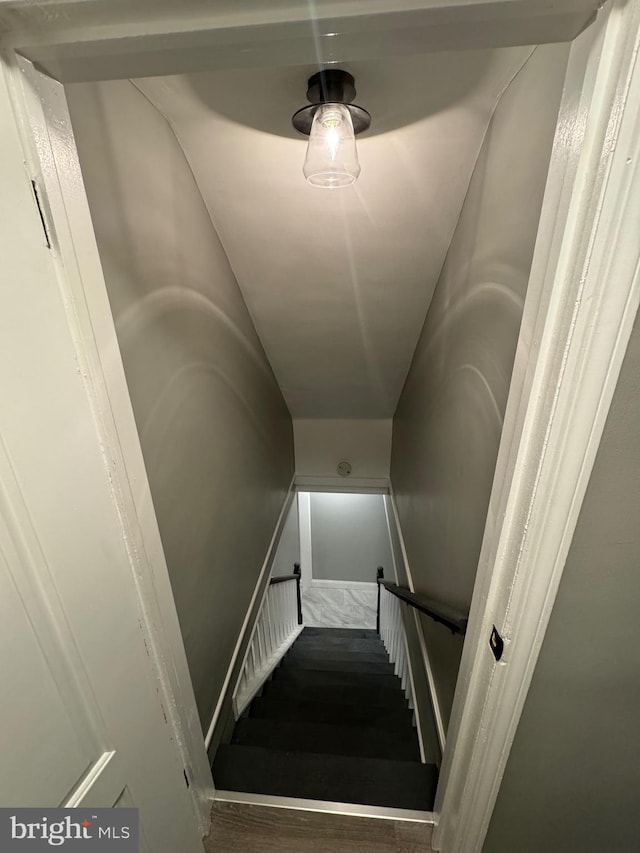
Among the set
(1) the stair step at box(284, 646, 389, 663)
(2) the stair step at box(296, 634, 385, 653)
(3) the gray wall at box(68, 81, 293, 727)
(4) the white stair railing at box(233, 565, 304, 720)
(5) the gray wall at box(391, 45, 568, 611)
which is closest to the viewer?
(5) the gray wall at box(391, 45, 568, 611)

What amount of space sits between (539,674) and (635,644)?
0.19 metres

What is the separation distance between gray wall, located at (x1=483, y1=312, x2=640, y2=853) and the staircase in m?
0.57

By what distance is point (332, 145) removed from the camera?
1021mm

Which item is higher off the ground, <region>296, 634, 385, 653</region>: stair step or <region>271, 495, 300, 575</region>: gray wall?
<region>271, 495, 300, 575</region>: gray wall

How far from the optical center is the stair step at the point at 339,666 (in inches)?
132

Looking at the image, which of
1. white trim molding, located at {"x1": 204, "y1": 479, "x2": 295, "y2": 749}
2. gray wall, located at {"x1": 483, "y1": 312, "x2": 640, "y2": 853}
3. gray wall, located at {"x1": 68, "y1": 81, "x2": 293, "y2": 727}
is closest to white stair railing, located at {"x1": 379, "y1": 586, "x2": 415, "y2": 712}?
white trim molding, located at {"x1": 204, "y1": 479, "x2": 295, "y2": 749}

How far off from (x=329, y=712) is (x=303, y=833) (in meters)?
1.20

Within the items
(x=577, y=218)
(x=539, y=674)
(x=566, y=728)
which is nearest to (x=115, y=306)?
(x=577, y=218)

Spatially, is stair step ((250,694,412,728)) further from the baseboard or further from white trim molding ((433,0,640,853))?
white trim molding ((433,0,640,853))

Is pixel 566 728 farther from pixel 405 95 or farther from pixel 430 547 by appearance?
pixel 405 95

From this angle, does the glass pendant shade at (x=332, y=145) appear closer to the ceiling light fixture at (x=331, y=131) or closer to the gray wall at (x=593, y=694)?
the ceiling light fixture at (x=331, y=131)

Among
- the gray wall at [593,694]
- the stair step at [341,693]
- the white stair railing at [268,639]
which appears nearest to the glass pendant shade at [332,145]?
the gray wall at [593,694]

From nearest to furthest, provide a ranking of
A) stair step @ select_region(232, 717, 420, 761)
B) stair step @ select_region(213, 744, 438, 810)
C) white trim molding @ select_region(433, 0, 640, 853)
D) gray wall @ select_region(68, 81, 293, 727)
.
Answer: white trim molding @ select_region(433, 0, 640, 853) < gray wall @ select_region(68, 81, 293, 727) < stair step @ select_region(213, 744, 438, 810) < stair step @ select_region(232, 717, 420, 761)
